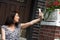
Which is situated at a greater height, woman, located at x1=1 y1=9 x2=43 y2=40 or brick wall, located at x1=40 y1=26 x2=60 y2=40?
woman, located at x1=1 y1=9 x2=43 y2=40

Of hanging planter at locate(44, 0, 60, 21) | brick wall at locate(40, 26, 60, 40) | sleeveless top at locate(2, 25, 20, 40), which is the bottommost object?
brick wall at locate(40, 26, 60, 40)

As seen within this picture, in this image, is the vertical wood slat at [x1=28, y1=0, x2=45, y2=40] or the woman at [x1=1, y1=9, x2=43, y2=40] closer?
the woman at [x1=1, y1=9, x2=43, y2=40]

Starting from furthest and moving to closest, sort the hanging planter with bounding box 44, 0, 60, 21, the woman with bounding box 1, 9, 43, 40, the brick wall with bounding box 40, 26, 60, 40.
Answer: the hanging planter with bounding box 44, 0, 60, 21 < the brick wall with bounding box 40, 26, 60, 40 < the woman with bounding box 1, 9, 43, 40

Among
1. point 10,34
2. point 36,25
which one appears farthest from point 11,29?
point 36,25

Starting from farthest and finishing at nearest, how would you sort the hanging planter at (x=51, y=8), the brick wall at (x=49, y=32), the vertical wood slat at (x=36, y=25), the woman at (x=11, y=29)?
the vertical wood slat at (x=36, y=25)
the hanging planter at (x=51, y=8)
the brick wall at (x=49, y=32)
the woman at (x=11, y=29)

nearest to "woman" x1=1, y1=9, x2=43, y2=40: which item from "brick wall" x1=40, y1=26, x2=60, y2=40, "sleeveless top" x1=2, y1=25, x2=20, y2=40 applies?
"sleeveless top" x1=2, y1=25, x2=20, y2=40

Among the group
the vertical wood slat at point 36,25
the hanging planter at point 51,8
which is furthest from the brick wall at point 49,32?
the hanging planter at point 51,8

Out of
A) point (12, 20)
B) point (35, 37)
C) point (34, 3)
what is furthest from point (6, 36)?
point (34, 3)

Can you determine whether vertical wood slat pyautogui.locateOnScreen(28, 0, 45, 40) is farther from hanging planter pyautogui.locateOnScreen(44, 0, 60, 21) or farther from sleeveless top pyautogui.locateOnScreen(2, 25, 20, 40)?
sleeveless top pyautogui.locateOnScreen(2, 25, 20, 40)

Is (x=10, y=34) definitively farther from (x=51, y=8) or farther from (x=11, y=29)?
(x=51, y=8)

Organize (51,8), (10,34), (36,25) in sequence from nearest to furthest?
(10,34) < (51,8) < (36,25)

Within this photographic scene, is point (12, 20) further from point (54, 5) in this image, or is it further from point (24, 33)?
point (24, 33)

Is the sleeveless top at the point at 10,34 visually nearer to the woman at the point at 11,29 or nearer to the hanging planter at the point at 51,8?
the woman at the point at 11,29

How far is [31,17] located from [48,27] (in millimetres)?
698
